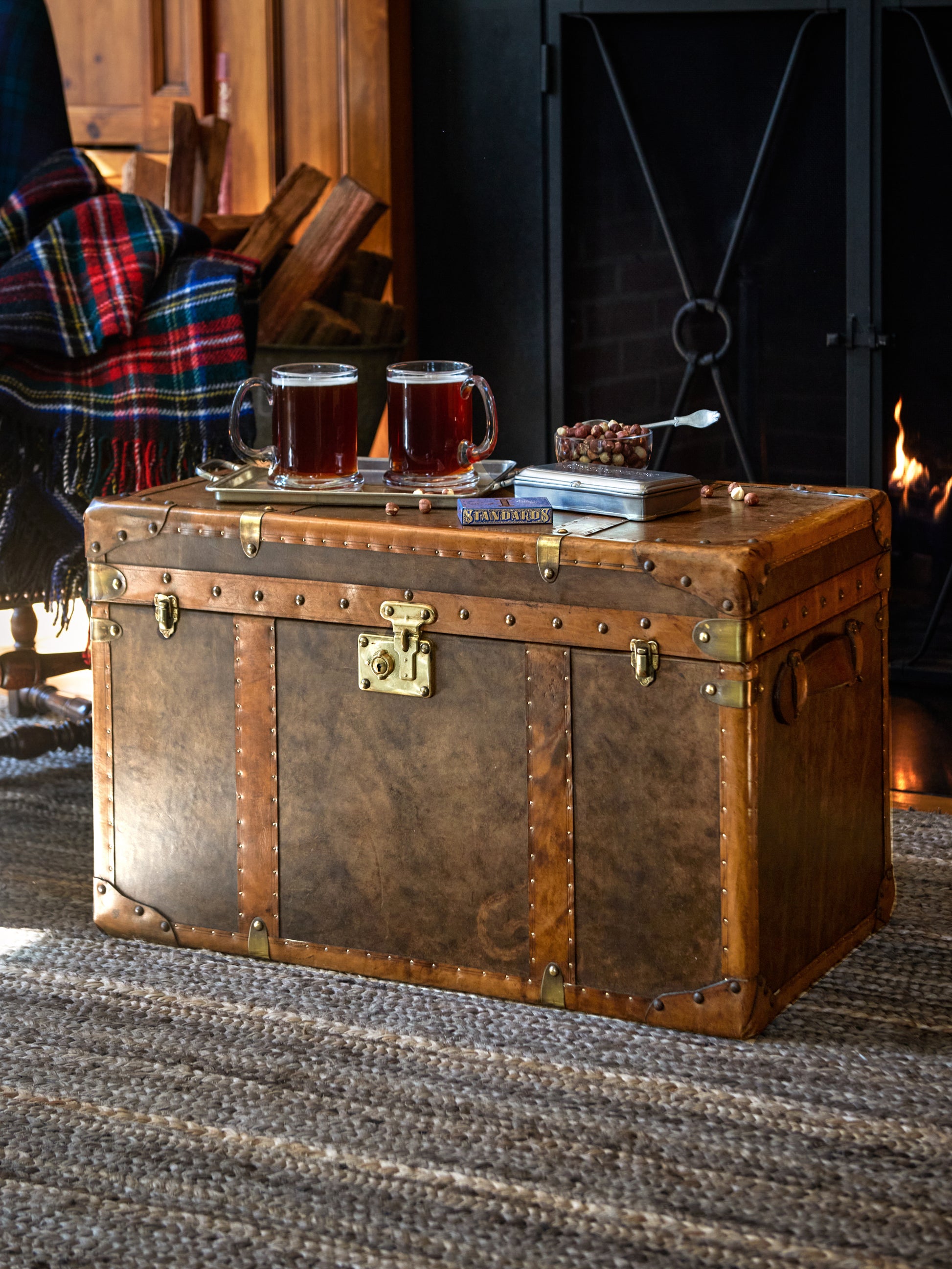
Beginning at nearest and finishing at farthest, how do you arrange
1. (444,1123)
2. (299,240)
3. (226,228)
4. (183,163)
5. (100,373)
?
(444,1123)
(100,373)
(299,240)
(226,228)
(183,163)

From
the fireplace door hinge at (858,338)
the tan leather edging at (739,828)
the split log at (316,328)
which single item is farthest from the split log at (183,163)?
the tan leather edging at (739,828)

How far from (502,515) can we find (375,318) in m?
1.24

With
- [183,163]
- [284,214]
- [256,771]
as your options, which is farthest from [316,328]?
[256,771]

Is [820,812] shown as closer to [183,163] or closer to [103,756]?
[103,756]

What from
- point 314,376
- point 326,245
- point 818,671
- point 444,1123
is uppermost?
point 326,245

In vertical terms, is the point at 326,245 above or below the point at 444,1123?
above

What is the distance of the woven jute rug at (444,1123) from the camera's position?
1.21 meters

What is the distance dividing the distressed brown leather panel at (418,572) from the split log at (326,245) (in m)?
0.97

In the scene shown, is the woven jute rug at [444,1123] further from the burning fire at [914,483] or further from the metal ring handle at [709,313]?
the metal ring handle at [709,313]

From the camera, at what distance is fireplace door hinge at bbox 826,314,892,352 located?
9.05 ft

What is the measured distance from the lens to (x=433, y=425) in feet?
5.57

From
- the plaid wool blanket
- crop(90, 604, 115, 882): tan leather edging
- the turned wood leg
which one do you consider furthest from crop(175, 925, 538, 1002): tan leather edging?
the turned wood leg

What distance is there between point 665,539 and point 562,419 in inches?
63.2

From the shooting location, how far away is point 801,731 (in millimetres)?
1534
